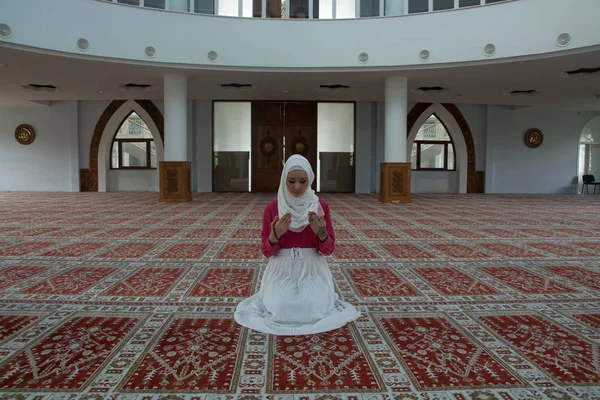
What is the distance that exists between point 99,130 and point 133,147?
37.7 inches

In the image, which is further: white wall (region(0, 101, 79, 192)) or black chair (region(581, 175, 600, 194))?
black chair (region(581, 175, 600, 194))

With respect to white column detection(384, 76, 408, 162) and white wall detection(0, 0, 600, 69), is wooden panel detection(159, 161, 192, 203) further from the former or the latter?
white column detection(384, 76, 408, 162)

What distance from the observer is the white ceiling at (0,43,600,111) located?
23.6 ft

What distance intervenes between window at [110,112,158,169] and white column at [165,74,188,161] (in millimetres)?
3922

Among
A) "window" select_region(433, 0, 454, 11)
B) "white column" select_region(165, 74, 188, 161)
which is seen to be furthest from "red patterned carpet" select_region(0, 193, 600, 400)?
"window" select_region(433, 0, 454, 11)

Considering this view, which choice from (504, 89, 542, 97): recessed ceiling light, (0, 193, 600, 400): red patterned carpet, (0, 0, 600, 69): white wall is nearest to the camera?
(0, 193, 600, 400): red patterned carpet

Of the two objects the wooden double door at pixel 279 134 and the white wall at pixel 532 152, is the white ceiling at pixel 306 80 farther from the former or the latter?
the white wall at pixel 532 152

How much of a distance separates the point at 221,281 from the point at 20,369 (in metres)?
1.28

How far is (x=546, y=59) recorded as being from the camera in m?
6.82

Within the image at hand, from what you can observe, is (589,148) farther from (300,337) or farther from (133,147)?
(300,337)

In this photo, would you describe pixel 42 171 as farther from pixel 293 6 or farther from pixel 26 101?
pixel 293 6

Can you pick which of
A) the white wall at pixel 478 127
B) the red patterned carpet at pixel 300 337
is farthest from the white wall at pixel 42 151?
the white wall at pixel 478 127

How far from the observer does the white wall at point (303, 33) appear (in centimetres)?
641

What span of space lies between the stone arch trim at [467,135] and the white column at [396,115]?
11.6 feet
